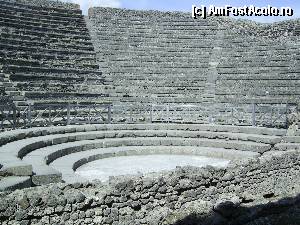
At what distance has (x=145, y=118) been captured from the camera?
1684 cm

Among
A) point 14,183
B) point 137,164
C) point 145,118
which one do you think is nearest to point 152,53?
point 145,118

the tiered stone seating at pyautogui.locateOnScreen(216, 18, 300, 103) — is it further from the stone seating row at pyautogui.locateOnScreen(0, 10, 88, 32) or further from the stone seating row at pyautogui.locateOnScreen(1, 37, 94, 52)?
the stone seating row at pyautogui.locateOnScreen(0, 10, 88, 32)

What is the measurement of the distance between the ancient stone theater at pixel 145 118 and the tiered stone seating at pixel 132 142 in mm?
47

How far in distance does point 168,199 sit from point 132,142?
277 inches

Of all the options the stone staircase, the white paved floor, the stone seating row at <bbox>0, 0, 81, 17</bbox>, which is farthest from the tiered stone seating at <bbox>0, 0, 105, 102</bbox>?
the white paved floor

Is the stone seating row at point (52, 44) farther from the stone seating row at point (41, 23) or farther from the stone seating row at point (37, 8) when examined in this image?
the stone seating row at point (37, 8)

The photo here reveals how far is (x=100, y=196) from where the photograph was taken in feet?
20.5

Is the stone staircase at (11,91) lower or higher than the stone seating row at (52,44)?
lower

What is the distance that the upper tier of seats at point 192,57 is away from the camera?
72.6ft

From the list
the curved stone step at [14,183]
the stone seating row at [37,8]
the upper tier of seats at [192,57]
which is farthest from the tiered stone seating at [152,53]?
the curved stone step at [14,183]

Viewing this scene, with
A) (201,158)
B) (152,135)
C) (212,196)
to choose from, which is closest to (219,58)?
(152,135)

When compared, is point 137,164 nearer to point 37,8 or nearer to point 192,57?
point 192,57

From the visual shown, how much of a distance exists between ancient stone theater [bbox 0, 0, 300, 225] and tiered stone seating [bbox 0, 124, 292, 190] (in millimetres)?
47

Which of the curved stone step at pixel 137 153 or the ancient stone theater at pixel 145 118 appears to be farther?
the curved stone step at pixel 137 153
